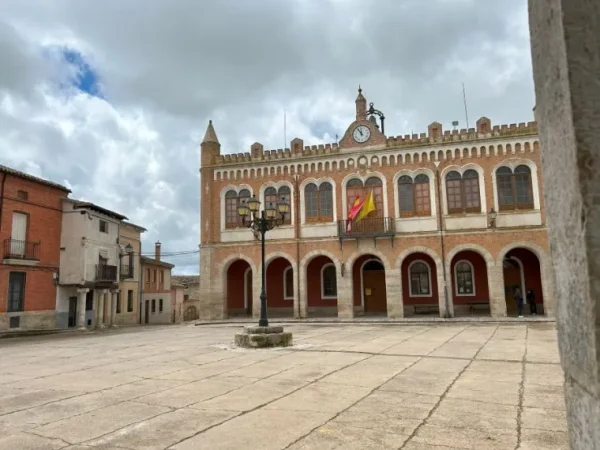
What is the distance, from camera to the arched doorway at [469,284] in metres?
25.7

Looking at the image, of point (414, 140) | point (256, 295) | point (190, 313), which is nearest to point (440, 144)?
point (414, 140)

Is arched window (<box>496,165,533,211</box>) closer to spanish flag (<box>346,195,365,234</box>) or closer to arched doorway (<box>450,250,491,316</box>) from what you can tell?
arched doorway (<box>450,250,491,316</box>)

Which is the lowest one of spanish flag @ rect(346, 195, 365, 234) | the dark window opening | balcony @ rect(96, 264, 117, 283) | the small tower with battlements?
the dark window opening

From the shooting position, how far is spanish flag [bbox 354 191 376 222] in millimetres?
25408

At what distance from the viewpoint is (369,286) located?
1105 inches

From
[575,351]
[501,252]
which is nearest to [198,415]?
[575,351]

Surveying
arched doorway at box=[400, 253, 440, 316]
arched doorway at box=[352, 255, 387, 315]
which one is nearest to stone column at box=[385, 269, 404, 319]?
arched doorway at box=[400, 253, 440, 316]

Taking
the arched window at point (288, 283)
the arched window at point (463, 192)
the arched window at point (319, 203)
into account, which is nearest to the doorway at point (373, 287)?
the arched window at point (319, 203)

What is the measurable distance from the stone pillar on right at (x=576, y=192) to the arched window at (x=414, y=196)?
A: 2444 cm

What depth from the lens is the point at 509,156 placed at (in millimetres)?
24453

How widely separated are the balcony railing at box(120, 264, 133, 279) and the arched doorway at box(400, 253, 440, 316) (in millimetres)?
18165

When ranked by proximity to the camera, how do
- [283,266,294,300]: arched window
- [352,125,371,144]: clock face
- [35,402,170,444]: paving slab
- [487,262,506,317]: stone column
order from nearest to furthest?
[35,402,170,444]: paving slab < [487,262,506,317]: stone column < [352,125,371,144]: clock face < [283,266,294,300]: arched window

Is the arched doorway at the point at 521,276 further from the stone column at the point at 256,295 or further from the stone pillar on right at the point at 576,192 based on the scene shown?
the stone pillar on right at the point at 576,192

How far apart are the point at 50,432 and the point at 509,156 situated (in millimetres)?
24602
